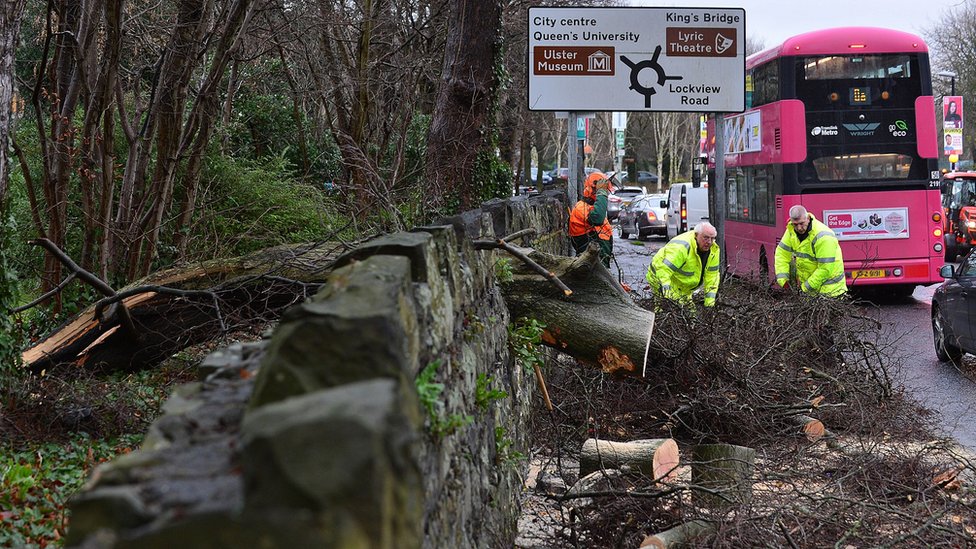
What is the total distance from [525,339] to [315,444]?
493cm

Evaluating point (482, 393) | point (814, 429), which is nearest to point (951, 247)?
point (814, 429)

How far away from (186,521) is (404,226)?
8.26m

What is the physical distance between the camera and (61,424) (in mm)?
6543

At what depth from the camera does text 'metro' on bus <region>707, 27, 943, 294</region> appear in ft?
55.9

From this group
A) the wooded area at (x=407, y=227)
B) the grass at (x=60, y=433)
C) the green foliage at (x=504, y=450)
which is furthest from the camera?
the wooded area at (x=407, y=227)

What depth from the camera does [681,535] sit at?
5336mm

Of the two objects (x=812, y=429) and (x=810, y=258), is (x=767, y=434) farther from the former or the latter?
(x=810, y=258)

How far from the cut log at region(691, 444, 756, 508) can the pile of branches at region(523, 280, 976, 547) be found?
0.27 feet

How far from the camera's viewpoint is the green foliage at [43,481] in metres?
4.78

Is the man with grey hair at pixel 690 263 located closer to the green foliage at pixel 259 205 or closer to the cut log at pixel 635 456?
the green foliage at pixel 259 205

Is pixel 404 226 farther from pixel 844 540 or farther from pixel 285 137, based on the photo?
pixel 285 137

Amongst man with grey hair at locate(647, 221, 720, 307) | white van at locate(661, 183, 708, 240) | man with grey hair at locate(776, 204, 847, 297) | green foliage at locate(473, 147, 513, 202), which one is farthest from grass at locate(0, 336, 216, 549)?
white van at locate(661, 183, 708, 240)

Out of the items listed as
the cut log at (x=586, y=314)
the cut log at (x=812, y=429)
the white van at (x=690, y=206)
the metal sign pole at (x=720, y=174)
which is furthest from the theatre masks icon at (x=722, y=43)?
the white van at (x=690, y=206)

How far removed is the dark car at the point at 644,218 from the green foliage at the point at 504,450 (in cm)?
3077
